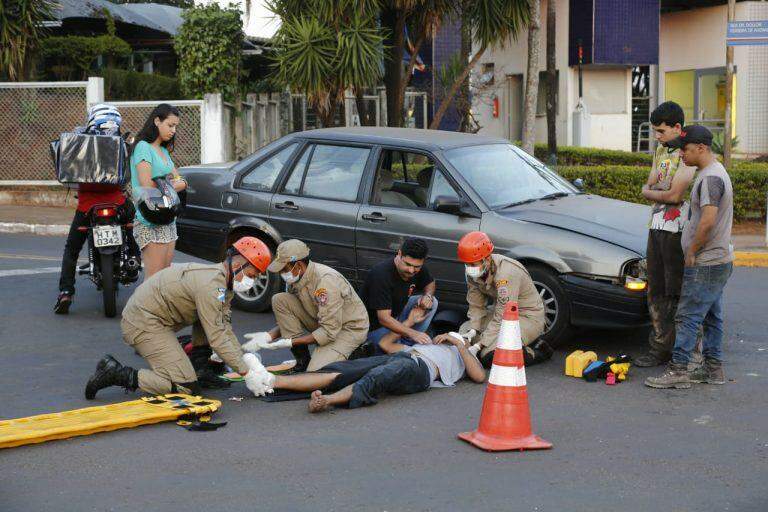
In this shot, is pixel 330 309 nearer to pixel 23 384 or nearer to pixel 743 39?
pixel 23 384

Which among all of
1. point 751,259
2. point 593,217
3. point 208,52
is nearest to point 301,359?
point 593,217

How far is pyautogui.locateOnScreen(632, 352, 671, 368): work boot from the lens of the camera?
25.3ft

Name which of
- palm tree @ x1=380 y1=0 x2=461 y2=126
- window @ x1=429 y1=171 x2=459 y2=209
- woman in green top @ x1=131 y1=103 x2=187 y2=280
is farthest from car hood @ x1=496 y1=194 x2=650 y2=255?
palm tree @ x1=380 y1=0 x2=461 y2=126

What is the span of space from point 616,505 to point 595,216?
12.4 ft

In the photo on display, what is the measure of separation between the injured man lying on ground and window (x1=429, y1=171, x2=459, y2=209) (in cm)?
157

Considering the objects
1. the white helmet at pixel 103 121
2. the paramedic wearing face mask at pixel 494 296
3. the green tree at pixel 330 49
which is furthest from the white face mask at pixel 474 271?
the green tree at pixel 330 49

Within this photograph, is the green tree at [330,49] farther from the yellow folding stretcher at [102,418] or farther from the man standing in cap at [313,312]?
the yellow folding stretcher at [102,418]

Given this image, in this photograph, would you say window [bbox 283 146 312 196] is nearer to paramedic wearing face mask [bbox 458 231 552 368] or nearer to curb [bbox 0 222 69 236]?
paramedic wearing face mask [bbox 458 231 552 368]

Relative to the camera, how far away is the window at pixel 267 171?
31.1 ft

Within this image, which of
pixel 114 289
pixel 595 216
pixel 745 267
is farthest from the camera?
pixel 745 267

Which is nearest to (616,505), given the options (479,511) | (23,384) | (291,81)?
(479,511)

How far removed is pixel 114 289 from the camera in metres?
9.38

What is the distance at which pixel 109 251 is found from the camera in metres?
9.21

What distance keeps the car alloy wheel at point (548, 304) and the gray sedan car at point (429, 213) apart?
1 centimetres
